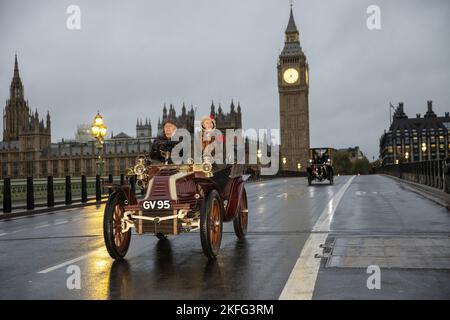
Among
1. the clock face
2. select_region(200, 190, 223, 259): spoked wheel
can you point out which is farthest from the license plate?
the clock face

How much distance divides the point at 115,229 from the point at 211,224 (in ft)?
4.80

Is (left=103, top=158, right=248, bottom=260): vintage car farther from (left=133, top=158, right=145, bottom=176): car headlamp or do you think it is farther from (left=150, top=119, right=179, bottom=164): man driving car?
(left=150, top=119, right=179, bottom=164): man driving car

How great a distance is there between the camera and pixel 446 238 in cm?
895

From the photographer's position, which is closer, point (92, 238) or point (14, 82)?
point (92, 238)

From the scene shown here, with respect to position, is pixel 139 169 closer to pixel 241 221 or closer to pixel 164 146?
pixel 164 146

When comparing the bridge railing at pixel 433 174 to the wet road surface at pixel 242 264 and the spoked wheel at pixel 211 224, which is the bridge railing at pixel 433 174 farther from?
the spoked wheel at pixel 211 224

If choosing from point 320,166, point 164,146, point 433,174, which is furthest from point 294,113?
point 164,146

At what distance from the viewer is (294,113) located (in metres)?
155

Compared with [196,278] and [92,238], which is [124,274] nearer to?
[196,278]

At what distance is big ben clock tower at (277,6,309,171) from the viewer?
15338cm

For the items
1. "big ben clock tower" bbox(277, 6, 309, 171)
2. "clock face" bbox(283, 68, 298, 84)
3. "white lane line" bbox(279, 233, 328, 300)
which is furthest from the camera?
"clock face" bbox(283, 68, 298, 84)

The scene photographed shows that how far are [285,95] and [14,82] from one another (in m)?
80.4
